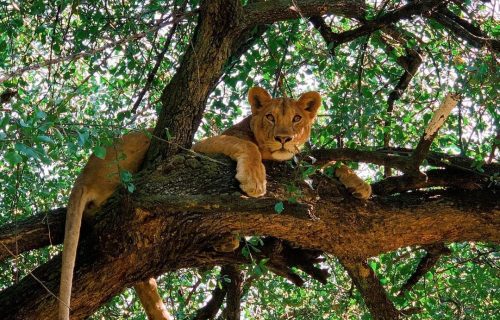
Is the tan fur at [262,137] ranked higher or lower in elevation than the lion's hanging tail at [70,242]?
higher

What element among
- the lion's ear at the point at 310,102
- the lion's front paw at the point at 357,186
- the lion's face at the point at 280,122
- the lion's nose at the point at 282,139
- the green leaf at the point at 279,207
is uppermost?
the lion's ear at the point at 310,102

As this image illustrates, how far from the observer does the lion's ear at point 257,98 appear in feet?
18.4

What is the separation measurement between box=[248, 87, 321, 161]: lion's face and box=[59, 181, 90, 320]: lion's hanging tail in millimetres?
1400

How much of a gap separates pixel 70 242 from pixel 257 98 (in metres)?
2.05

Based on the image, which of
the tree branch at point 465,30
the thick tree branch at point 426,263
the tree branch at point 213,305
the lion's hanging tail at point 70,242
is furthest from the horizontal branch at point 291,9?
the tree branch at point 213,305

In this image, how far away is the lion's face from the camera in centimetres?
507

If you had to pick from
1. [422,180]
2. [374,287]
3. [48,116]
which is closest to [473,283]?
[374,287]

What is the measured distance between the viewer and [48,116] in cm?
323

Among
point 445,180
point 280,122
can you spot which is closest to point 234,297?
point 280,122

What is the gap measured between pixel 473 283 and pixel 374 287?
1808mm

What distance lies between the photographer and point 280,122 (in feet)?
17.3

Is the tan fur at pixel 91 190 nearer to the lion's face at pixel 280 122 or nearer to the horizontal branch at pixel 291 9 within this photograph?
the lion's face at pixel 280 122

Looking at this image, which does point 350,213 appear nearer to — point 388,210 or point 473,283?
point 388,210

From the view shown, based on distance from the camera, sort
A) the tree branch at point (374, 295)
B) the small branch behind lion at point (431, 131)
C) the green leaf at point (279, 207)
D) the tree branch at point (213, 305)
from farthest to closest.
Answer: the tree branch at point (213, 305)
the tree branch at point (374, 295)
the small branch behind lion at point (431, 131)
the green leaf at point (279, 207)
